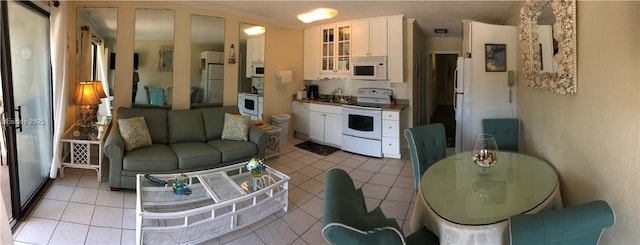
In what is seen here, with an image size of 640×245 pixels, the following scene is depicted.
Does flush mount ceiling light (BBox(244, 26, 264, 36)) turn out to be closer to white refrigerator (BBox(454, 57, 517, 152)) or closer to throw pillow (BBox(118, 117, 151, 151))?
throw pillow (BBox(118, 117, 151, 151))

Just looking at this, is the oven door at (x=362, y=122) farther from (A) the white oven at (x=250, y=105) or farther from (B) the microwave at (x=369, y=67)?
(A) the white oven at (x=250, y=105)

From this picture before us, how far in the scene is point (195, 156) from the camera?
126 inches

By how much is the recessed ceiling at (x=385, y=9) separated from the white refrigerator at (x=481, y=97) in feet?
2.62

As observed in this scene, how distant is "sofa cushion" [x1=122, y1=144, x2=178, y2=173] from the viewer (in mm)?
2967

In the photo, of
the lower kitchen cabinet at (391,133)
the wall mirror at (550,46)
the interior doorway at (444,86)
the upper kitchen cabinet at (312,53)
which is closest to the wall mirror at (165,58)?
the upper kitchen cabinet at (312,53)

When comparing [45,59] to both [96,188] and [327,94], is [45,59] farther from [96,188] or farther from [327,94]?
[327,94]

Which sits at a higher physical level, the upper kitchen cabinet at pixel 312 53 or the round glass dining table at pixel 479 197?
the upper kitchen cabinet at pixel 312 53

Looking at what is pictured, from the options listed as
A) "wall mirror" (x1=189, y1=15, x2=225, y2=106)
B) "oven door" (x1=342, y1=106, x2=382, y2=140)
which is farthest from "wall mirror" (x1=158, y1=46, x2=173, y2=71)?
"oven door" (x1=342, y1=106, x2=382, y2=140)

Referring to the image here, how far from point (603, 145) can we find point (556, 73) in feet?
2.28

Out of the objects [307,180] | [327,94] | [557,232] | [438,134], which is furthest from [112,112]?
[557,232]

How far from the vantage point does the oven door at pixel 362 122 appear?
4.42m

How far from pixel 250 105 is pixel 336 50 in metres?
1.71

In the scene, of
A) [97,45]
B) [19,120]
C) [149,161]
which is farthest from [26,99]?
[97,45]

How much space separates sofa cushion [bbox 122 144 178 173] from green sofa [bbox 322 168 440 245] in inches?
89.7
